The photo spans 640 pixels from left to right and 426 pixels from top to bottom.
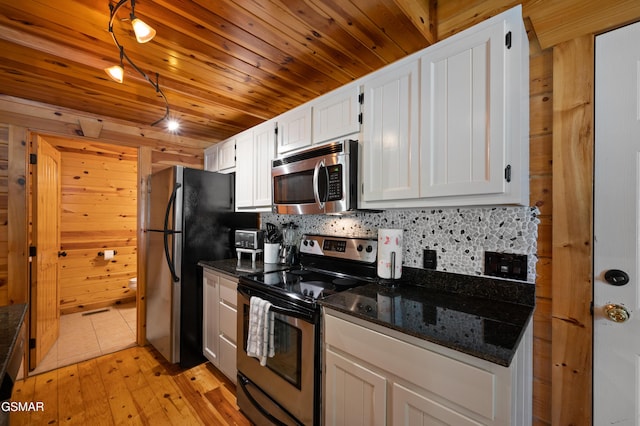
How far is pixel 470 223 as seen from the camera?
154cm

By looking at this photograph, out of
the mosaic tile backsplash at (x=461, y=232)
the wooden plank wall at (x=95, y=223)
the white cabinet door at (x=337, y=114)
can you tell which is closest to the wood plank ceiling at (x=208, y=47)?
the white cabinet door at (x=337, y=114)

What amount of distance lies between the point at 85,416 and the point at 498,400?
2496 mm

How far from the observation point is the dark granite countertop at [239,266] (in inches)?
84.0

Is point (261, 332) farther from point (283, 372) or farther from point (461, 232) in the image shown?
point (461, 232)

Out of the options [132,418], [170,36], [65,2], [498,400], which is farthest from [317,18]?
[132,418]

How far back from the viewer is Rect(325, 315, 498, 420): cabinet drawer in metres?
0.93

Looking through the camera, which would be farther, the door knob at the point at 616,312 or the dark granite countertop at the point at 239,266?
the dark granite countertop at the point at 239,266

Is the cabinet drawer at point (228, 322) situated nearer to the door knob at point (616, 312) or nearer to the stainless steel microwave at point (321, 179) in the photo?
the stainless steel microwave at point (321, 179)

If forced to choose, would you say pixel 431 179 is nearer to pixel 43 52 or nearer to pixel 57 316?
pixel 43 52

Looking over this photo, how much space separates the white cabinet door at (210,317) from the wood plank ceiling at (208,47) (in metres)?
1.55

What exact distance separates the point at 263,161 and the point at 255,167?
0.13 m

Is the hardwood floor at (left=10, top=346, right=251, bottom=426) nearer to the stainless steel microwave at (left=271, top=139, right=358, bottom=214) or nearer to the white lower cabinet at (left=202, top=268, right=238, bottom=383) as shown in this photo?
the white lower cabinet at (left=202, top=268, right=238, bottom=383)

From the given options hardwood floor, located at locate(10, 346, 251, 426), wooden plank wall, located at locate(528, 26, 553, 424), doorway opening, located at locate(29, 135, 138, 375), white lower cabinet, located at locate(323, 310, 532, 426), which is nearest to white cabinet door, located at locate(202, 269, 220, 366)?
hardwood floor, located at locate(10, 346, 251, 426)

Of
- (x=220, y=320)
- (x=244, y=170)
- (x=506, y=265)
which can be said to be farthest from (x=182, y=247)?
(x=506, y=265)
